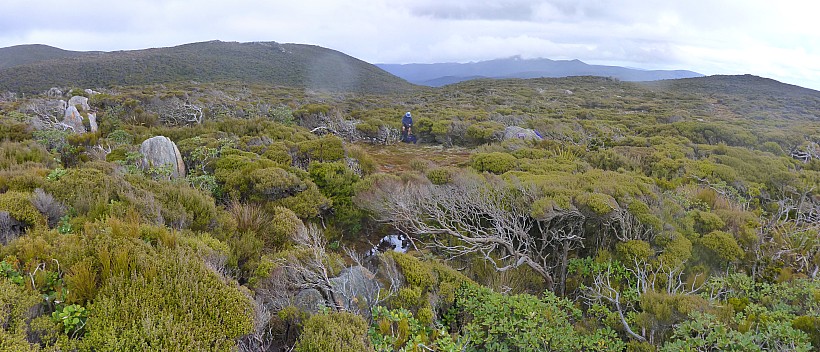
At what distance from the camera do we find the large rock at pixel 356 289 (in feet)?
13.1

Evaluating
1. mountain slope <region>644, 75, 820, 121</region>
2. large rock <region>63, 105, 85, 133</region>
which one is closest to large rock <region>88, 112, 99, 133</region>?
large rock <region>63, 105, 85, 133</region>

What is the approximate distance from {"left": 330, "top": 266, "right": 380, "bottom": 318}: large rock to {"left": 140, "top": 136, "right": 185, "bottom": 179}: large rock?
5.05m

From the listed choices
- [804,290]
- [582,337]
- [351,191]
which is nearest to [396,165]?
[351,191]

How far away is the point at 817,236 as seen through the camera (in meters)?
6.00

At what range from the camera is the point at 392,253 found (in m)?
5.05

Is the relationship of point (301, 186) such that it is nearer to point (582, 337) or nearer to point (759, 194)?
point (582, 337)

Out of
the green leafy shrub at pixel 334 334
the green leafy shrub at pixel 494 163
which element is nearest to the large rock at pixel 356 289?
the green leafy shrub at pixel 334 334

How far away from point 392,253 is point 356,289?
32.6 inches

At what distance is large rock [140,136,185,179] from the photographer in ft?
25.3

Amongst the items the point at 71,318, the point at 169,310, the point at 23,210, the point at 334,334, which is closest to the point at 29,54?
the point at 23,210

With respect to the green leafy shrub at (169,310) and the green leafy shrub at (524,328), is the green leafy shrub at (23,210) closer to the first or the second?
the green leafy shrub at (169,310)

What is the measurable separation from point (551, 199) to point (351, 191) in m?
3.52

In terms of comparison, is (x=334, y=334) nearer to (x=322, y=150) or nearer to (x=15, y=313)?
(x=15, y=313)

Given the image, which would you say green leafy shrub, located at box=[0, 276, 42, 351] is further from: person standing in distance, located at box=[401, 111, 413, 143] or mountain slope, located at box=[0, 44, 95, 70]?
mountain slope, located at box=[0, 44, 95, 70]
